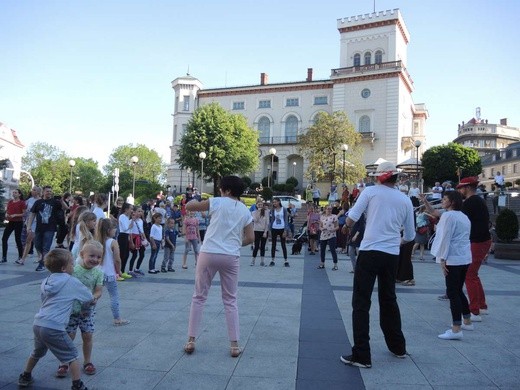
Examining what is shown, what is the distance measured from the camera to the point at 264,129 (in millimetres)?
58750

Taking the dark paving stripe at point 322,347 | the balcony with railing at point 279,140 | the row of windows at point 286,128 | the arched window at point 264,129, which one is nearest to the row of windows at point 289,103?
the row of windows at point 286,128

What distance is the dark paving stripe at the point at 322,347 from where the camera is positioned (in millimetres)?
3812

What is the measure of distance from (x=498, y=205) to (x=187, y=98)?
48.1 m

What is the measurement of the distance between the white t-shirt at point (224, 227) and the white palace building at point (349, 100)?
46.3 meters

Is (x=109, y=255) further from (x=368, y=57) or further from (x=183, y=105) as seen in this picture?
(x=183, y=105)

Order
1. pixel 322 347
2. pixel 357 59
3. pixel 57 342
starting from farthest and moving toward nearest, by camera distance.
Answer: pixel 357 59 < pixel 322 347 < pixel 57 342

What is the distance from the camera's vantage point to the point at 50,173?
2980 inches

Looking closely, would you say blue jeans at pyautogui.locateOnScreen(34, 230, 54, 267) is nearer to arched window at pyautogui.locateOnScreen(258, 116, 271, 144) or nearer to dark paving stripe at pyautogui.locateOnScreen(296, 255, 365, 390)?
dark paving stripe at pyautogui.locateOnScreen(296, 255, 365, 390)

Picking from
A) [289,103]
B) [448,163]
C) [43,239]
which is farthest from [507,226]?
[289,103]

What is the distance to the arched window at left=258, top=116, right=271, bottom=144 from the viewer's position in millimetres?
58281

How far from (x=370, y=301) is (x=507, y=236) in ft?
44.2

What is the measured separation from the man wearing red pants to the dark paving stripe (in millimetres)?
1982

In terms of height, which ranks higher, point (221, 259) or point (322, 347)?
point (221, 259)

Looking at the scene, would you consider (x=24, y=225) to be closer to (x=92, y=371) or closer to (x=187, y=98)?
(x=92, y=371)
